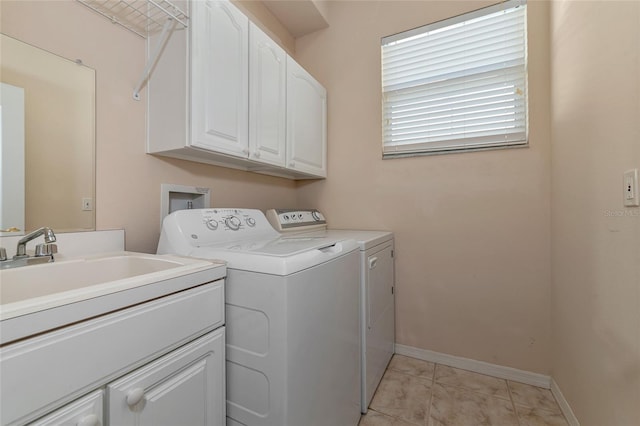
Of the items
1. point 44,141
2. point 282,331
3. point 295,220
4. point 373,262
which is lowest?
point 282,331

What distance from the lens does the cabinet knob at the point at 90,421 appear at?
608 millimetres

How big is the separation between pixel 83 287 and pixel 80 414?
380 mm

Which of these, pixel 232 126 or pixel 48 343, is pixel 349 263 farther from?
pixel 48 343

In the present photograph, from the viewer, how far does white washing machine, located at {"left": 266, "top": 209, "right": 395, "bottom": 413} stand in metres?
1.53

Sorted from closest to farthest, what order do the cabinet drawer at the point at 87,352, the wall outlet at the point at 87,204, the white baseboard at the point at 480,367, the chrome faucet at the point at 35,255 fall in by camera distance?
the cabinet drawer at the point at 87,352 → the chrome faucet at the point at 35,255 → the wall outlet at the point at 87,204 → the white baseboard at the point at 480,367

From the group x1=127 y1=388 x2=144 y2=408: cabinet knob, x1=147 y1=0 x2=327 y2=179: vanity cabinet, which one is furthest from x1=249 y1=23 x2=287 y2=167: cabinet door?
→ x1=127 y1=388 x2=144 y2=408: cabinet knob

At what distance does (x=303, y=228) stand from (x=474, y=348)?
4.88ft

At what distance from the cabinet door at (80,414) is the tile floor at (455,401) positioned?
1.30m

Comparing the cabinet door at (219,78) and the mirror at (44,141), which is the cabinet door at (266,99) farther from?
the mirror at (44,141)

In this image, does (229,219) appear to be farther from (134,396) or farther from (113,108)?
(134,396)

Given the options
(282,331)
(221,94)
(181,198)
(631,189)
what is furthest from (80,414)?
(631,189)

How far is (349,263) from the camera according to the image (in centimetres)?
135

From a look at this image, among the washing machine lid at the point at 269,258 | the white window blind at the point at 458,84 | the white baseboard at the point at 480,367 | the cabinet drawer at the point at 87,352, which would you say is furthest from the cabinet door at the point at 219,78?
the white baseboard at the point at 480,367

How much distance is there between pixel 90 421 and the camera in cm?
62
